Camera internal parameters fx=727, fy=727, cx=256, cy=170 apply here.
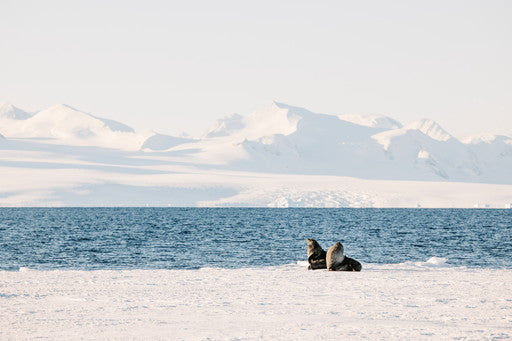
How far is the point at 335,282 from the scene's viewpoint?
25.7 m

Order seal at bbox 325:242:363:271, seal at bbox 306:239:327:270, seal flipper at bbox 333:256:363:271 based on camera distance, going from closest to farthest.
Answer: seal flipper at bbox 333:256:363:271 → seal at bbox 325:242:363:271 → seal at bbox 306:239:327:270

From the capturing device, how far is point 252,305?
1945 centimetres

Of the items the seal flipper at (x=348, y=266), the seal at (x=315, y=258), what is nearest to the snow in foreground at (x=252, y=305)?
the seal flipper at (x=348, y=266)

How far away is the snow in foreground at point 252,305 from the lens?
15.8 m

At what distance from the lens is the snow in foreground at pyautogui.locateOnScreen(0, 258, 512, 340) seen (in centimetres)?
1580

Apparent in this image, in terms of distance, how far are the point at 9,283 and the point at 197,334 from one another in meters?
11.3

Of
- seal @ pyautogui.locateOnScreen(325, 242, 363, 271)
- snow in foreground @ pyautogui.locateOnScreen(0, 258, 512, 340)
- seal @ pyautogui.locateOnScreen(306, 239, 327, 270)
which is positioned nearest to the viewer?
snow in foreground @ pyautogui.locateOnScreen(0, 258, 512, 340)

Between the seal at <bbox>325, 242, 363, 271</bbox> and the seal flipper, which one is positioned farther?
the seal at <bbox>325, 242, 363, 271</bbox>

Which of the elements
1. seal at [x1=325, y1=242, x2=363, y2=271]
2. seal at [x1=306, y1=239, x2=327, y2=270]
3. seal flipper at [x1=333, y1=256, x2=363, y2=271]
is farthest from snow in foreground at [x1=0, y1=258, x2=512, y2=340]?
seal at [x1=306, y1=239, x2=327, y2=270]

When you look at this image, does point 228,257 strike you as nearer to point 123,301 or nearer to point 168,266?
point 168,266

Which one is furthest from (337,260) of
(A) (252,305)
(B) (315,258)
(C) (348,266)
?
(A) (252,305)

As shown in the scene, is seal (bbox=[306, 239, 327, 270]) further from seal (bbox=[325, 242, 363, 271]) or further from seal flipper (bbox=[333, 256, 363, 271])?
seal flipper (bbox=[333, 256, 363, 271])

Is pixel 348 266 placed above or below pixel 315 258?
below

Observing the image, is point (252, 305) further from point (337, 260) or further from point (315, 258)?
point (315, 258)
